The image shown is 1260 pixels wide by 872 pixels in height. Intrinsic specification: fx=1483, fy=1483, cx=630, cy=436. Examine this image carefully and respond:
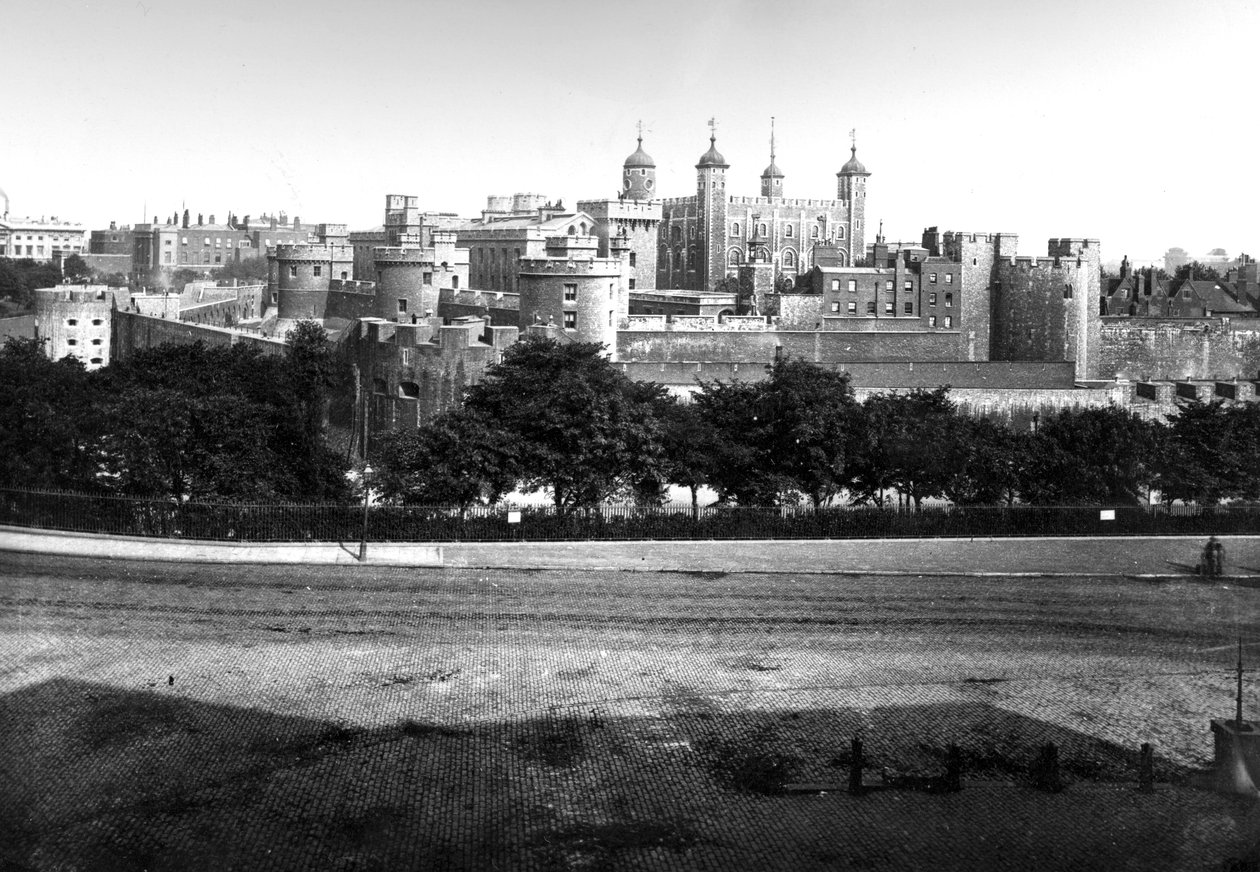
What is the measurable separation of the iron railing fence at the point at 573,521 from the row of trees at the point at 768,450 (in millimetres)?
977

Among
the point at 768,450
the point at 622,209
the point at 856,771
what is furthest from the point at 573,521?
the point at 622,209

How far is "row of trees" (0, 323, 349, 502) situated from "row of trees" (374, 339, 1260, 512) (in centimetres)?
238

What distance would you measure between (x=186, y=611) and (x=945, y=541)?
56.4 ft

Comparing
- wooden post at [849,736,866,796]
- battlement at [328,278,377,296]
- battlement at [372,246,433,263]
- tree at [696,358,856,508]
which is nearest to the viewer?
wooden post at [849,736,866,796]

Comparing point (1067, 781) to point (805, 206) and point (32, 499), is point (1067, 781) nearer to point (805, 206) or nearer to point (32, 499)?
point (32, 499)

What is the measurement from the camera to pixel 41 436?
1342 inches

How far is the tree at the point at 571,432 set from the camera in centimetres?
3556

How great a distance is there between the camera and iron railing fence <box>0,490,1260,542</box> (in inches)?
1302

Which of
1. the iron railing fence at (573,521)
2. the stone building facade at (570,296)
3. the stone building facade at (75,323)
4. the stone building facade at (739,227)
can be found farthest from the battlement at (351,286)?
the iron railing fence at (573,521)

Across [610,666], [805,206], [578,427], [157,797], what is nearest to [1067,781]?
[610,666]

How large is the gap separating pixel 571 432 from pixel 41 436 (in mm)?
12223

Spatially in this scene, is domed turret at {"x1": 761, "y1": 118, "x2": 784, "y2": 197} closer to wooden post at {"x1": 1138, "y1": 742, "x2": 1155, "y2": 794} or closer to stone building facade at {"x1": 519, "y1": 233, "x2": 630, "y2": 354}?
stone building facade at {"x1": 519, "y1": 233, "x2": 630, "y2": 354}

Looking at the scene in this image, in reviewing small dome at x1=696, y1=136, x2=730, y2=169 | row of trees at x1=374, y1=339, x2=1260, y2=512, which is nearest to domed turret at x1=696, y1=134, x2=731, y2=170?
small dome at x1=696, y1=136, x2=730, y2=169

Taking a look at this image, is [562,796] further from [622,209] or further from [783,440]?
[622,209]
